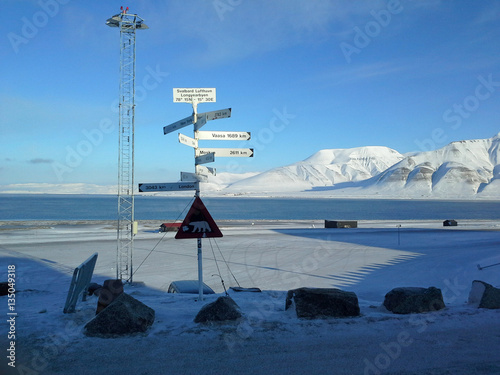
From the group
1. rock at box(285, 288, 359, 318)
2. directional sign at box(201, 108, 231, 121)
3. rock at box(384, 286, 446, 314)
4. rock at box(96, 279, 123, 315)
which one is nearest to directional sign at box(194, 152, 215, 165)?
directional sign at box(201, 108, 231, 121)

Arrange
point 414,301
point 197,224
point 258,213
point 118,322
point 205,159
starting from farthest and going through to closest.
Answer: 1. point 258,213
2. point 205,159
3. point 197,224
4. point 414,301
5. point 118,322

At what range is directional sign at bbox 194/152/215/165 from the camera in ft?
25.4

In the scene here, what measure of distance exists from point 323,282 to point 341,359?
10.9 metres

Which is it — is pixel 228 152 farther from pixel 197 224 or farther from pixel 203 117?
pixel 197 224

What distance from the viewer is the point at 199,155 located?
26.8 ft

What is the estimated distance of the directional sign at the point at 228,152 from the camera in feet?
26.3

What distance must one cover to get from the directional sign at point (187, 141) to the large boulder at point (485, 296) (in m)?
5.92

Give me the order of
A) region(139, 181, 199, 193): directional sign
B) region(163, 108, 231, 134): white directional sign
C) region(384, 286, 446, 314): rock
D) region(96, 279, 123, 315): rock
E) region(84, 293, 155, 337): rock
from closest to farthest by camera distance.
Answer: region(84, 293, 155, 337): rock < region(96, 279, 123, 315): rock < region(384, 286, 446, 314): rock < region(139, 181, 199, 193): directional sign < region(163, 108, 231, 134): white directional sign

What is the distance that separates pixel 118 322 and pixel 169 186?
3.30 metres

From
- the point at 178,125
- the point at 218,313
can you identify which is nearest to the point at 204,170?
the point at 178,125

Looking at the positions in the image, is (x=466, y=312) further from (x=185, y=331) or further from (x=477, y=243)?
(x=477, y=243)

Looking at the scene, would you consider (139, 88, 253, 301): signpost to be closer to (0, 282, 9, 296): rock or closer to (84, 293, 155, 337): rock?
(84, 293, 155, 337): rock

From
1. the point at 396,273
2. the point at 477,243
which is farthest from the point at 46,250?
the point at 477,243

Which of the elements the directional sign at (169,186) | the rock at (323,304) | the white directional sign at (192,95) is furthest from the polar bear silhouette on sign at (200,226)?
the white directional sign at (192,95)
